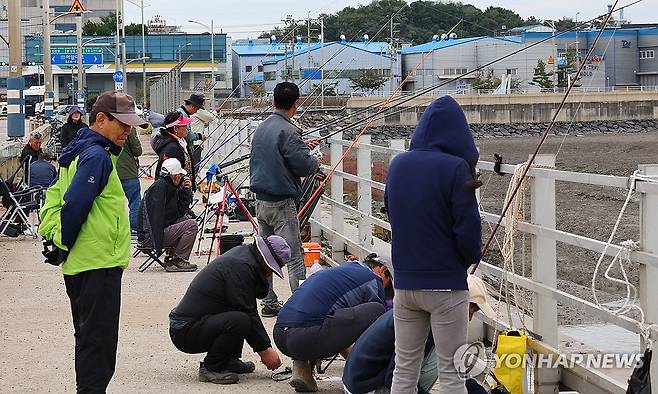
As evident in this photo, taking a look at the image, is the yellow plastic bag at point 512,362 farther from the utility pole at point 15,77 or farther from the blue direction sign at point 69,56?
the blue direction sign at point 69,56

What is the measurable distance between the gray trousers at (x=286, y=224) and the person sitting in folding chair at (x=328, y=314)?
79.3 inches

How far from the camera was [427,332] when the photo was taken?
17.0ft

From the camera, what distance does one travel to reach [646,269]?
5211mm

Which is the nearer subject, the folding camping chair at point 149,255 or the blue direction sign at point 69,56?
the folding camping chair at point 149,255

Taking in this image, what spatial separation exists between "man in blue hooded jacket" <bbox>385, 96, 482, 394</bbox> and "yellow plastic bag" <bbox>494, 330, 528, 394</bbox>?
944 mm

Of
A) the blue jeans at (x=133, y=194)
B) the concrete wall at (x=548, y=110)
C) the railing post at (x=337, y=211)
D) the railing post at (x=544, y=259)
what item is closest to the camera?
the railing post at (x=544, y=259)

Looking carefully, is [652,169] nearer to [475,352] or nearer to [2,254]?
[475,352]

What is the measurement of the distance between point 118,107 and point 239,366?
2.07m

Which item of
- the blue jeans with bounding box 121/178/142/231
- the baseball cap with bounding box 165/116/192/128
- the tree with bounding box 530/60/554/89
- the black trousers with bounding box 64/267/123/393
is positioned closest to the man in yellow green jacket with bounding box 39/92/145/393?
the black trousers with bounding box 64/267/123/393

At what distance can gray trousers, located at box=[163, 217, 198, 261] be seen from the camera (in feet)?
37.1

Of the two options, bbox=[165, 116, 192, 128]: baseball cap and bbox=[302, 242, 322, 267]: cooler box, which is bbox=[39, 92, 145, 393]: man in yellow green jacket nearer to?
bbox=[302, 242, 322, 267]: cooler box

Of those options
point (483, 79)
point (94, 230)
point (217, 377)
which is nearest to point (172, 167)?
point (217, 377)

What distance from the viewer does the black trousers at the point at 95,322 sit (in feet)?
17.9

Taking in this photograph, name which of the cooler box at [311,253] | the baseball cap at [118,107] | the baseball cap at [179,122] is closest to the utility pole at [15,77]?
the baseball cap at [179,122]
